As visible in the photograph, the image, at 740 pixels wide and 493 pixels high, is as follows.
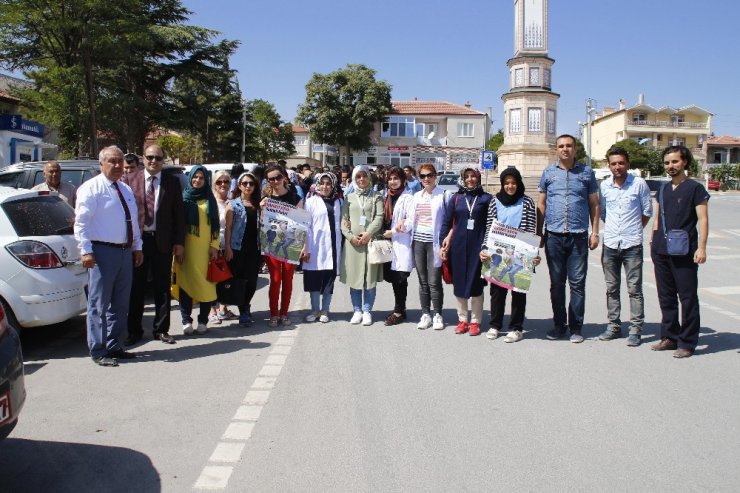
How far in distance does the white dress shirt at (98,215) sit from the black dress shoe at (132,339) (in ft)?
4.80

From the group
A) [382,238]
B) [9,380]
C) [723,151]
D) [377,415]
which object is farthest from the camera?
[723,151]

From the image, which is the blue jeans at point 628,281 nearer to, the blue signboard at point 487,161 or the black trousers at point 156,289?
the black trousers at point 156,289

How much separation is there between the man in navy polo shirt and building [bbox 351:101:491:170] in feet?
200

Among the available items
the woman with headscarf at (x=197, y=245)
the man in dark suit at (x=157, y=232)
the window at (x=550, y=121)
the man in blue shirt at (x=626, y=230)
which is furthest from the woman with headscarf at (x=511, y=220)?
the window at (x=550, y=121)

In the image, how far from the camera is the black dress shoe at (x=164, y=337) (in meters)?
6.99

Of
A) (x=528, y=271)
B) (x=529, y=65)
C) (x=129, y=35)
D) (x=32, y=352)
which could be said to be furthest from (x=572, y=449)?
(x=529, y=65)

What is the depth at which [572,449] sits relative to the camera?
162 inches

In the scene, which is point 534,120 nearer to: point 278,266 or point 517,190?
point 517,190

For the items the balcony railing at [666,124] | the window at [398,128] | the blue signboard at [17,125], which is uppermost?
the balcony railing at [666,124]

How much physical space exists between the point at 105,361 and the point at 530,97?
32388 mm

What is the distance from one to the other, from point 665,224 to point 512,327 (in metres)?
1.89

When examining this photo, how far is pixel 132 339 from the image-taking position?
23.0ft

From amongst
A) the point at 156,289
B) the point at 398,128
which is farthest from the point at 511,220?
the point at 398,128

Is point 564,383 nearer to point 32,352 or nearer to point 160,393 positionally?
point 160,393
